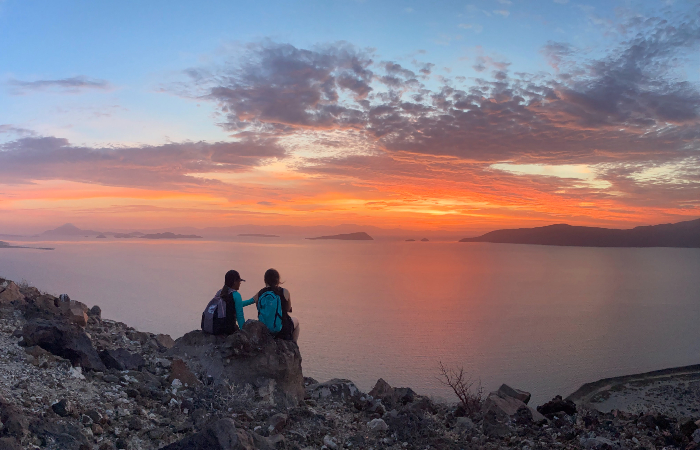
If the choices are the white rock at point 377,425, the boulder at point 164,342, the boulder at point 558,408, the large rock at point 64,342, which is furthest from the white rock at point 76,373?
the boulder at point 558,408

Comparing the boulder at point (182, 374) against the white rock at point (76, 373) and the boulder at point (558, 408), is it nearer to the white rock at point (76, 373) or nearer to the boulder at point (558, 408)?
the white rock at point (76, 373)

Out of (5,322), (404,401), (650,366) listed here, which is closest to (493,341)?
(650,366)

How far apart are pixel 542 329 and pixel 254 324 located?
20530mm

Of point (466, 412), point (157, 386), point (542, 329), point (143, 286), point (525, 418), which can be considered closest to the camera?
point (157, 386)

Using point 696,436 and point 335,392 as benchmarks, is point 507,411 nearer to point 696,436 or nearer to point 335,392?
point 696,436

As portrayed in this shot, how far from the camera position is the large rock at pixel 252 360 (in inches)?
261

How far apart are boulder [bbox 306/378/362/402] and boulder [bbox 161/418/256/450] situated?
2897 mm

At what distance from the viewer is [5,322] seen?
7.48 metres

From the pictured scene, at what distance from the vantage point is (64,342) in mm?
6273

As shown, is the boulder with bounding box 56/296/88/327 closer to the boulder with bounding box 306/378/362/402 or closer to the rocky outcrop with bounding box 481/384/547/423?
the boulder with bounding box 306/378/362/402

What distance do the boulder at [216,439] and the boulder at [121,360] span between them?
102 inches

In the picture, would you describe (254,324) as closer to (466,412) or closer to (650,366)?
(466,412)

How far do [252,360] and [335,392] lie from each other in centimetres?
149

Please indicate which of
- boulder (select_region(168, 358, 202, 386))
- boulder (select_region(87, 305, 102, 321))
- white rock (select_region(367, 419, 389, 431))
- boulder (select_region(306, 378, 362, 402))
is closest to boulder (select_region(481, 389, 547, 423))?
white rock (select_region(367, 419, 389, 431))
